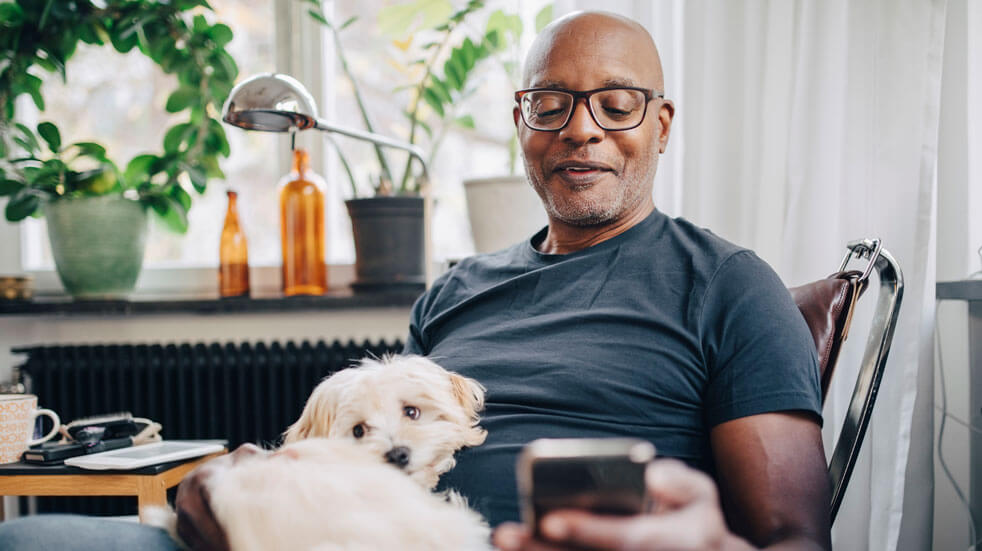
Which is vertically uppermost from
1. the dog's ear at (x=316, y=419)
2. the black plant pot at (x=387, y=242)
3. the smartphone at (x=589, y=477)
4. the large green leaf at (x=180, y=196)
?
the large green leaf at (x=180, y=196)

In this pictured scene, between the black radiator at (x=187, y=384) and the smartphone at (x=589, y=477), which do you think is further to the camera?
the black radiator at (x=187, y=384)

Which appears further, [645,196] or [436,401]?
[645,196]

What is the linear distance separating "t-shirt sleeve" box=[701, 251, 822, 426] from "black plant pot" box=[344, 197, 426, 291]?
3.85 feet

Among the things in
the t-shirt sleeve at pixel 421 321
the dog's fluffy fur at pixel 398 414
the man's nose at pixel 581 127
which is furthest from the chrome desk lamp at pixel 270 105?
the dog's fluffy fur at pixel 398 414

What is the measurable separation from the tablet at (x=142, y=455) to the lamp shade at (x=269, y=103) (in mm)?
687

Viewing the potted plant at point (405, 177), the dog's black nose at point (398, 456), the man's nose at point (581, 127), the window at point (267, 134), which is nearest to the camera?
the dog's black nose at point (398, 456)

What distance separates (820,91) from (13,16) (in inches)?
89.0

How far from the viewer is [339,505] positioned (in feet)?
2.37

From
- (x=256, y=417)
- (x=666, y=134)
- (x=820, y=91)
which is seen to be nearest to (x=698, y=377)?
(x=666, y=134)

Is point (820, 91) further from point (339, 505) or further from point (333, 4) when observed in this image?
point (333, 4)

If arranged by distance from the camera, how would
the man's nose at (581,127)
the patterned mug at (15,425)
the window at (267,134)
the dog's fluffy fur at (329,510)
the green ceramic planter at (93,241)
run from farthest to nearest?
1. the window at (267,134)
2. the green ceramic planter at (93,241)
3. the patterned mug at (15,425)
4. the man's nose at (581,127)
5. the dog's fluffy fur at (329,510)

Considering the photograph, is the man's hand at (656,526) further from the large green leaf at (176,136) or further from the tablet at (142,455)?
the large green leaf at (176,136)

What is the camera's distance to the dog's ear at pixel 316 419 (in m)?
0.96

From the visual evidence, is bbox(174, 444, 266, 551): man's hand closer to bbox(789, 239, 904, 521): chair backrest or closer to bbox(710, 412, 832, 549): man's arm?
bbox(710, 412, 832, 549): man's arm
